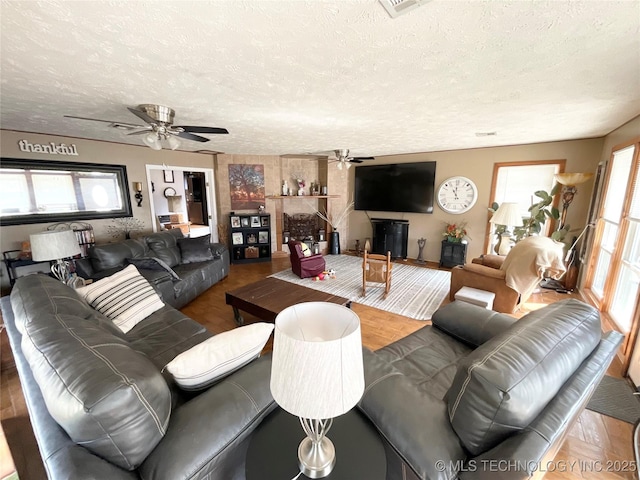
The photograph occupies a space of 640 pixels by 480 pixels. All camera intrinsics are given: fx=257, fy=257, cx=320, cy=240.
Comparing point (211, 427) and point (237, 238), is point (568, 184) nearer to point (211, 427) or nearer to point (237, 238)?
point (211, 427)

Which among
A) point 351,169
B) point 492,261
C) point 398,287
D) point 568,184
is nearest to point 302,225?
point 351,169

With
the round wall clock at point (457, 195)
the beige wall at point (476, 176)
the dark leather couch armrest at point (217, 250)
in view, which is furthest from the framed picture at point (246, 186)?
the round wall clock at point (457, 195)

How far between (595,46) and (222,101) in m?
2.48

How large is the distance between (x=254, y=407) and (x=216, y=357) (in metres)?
0.29

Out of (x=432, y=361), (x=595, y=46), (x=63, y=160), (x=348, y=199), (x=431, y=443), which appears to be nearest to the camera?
(x=431, y=443)

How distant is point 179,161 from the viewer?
502 centimetres

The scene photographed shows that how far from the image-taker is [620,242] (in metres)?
2.70

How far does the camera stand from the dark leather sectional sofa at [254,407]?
31.4 inches

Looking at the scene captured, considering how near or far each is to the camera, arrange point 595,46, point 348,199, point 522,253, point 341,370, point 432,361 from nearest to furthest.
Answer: point 341,370, point 595,46, point 432,361, point 522,253, point 348,199

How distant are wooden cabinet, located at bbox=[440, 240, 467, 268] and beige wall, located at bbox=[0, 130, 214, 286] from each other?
5.20 m

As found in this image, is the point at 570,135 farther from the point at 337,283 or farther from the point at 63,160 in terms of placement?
the point at 63,160

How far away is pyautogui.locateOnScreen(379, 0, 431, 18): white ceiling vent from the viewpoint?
1.05 metres

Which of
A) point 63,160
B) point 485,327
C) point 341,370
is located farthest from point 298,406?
point 63,160

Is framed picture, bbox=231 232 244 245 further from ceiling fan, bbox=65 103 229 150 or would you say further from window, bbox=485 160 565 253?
window, bbox=485 160 565 253
